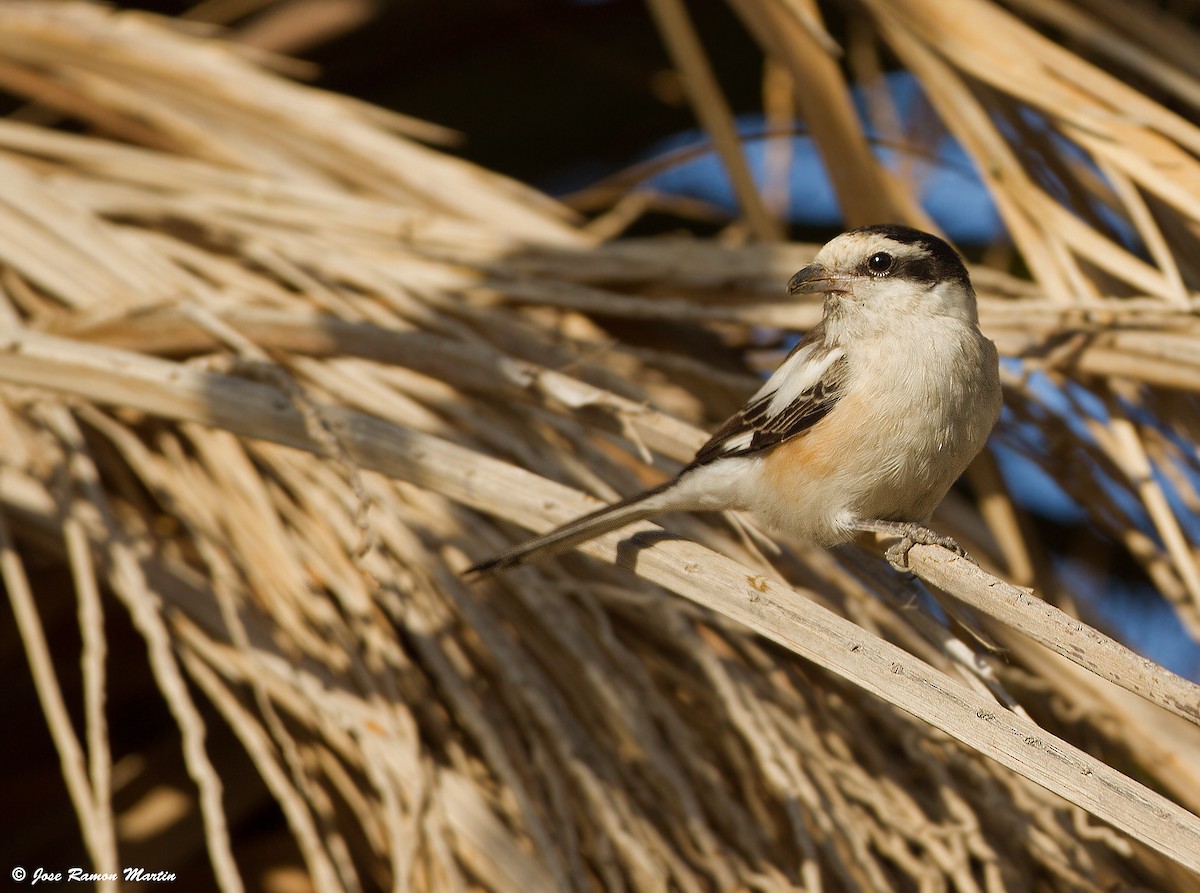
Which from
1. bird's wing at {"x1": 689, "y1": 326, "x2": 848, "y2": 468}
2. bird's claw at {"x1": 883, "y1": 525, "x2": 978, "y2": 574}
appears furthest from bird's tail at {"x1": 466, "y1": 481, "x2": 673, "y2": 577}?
bird's claw at {"x1": 883, "y1": 525, "x2": 978, "y2": 574}

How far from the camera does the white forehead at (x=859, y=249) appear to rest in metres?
2.52

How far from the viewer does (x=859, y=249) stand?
253cm

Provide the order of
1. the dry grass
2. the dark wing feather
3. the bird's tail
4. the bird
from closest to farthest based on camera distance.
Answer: the bird's tail → the dry grass → the bird → the dark wing feather

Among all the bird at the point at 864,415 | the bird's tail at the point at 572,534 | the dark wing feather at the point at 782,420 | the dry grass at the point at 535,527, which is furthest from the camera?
the dark wing feather at the point at 782,420

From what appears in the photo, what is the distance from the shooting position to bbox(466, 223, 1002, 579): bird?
2281 millimetres

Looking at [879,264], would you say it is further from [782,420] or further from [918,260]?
[782,420]

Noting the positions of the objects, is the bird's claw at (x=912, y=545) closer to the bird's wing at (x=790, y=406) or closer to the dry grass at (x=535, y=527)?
the dry grass at (x=535, y=527)

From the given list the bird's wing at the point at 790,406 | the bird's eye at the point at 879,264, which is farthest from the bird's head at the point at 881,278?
the bird's wing at the point at 790,406

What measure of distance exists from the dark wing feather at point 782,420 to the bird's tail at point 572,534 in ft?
1.10

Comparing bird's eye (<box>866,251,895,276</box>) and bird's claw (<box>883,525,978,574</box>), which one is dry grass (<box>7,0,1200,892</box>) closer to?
bird's claw (<box>883,525,978,574</box>)

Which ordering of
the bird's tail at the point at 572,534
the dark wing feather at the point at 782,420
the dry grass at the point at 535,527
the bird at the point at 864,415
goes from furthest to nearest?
Answer: the dark wing feather at the point at 782,420, the bird at the point at 864,415, the dry grass at the point at 535,527, the bird's tail at the point at 572,534

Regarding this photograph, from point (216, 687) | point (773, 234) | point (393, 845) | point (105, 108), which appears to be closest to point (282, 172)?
point (105, 108)

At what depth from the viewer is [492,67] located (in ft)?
15.5

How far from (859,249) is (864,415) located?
386 millimetres
